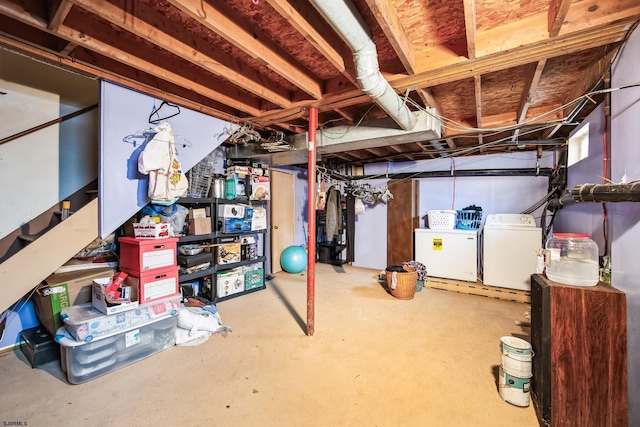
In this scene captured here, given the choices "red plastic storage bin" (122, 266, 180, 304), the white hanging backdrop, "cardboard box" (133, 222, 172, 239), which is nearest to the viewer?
the white hanging backdrop

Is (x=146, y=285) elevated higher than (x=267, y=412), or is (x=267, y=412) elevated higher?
(x=146, y=285)

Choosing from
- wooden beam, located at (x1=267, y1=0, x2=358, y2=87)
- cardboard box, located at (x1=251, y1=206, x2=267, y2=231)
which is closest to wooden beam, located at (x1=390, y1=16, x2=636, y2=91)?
wooden beam, located at (x1=267, y1=0, x2=358, y2=87)

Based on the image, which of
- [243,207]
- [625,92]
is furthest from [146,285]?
[625,92]

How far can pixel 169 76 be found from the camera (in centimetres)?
213

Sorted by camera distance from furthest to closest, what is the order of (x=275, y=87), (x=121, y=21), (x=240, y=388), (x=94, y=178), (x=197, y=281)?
(x=197, y=281) < (x=94, y=178) < (x=275, y=87) < (x=240, y=388) < (x=121, y=21)

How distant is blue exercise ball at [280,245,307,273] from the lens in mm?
4859

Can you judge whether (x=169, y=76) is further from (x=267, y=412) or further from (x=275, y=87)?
(x=267, y=412)

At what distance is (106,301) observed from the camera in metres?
2.05

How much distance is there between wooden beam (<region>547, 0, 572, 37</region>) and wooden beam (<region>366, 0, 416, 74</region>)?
79 centimetres

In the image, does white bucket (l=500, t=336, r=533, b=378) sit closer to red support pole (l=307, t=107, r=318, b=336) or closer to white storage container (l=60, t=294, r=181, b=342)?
red support pole (l=307, t=107, r=318, b=336)

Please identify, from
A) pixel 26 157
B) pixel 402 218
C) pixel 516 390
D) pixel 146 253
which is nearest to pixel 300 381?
pixel 516 390

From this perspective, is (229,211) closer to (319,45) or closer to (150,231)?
(150,231)

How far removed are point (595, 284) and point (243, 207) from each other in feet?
11.6

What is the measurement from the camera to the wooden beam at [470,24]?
1340 millimetres
